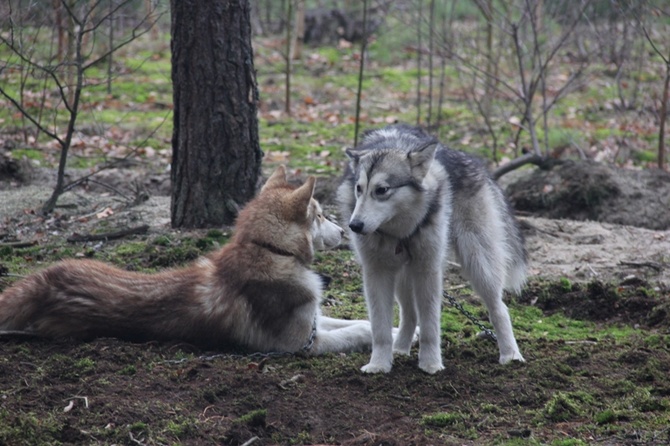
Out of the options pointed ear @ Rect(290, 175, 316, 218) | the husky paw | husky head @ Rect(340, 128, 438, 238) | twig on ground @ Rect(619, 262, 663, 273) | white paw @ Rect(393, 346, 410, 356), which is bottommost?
white paw @ Rect(393, 346, 410, 356)

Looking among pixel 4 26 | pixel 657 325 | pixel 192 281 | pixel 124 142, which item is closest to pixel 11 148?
pixel 124 142

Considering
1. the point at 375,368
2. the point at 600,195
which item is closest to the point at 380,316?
the point at 375,368

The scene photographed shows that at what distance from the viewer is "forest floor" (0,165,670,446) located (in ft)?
14.0

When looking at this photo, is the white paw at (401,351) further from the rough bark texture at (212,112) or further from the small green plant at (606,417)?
the rough bark texture at (212,112)

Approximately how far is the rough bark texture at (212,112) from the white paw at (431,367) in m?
3.50

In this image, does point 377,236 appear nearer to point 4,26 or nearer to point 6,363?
point 6,363

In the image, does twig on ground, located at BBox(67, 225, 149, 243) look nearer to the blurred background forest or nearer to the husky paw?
the blurred background forest

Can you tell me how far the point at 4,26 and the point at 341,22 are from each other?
10985 mm

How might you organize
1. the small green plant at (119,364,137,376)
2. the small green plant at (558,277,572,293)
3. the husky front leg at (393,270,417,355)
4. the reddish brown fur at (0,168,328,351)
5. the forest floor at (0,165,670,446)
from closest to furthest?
the forest floor at (0,165,670,446), the small green plant at (119,364,137,376), the reddish brown fur at (0,168,328,351), the husky front leg at (393,270,417,355), the small green plant at (558,277,572,293)

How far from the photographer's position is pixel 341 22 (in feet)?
64.5

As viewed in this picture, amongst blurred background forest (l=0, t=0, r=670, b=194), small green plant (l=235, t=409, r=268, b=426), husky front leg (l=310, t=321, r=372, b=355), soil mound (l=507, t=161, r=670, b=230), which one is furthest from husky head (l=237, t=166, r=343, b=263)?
soil mound (l=507, t=161, r=670, b=230)

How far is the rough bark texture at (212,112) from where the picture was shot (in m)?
8.10

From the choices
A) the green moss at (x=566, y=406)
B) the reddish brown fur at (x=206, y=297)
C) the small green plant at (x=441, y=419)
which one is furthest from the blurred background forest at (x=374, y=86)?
the green moss at (x=566, y=406)

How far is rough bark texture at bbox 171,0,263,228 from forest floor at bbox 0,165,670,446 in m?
1.76
